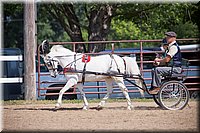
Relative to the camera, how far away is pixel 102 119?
10133 millimetres

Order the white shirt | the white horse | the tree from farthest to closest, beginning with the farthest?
the tree, the white horse, the white shirt

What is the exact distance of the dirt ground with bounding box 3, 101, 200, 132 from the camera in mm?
8977

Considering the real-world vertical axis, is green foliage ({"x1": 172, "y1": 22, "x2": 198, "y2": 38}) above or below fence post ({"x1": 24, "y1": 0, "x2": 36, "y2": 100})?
above

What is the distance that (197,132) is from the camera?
28.3 feet

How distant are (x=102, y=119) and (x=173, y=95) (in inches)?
83.4

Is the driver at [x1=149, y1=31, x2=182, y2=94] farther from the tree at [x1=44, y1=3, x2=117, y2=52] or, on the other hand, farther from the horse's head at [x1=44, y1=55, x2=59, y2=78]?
the tree at [x1=44, y1=3, x2=117, y2=52]

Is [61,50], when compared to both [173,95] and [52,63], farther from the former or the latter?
[173,95]

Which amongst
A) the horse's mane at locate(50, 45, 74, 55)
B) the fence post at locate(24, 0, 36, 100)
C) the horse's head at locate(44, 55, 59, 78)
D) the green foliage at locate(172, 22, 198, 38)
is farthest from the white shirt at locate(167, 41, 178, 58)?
the green foliage at locate(172, 22, 198, 38)

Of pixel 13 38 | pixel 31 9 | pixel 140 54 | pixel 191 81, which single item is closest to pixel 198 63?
pixel 191 81

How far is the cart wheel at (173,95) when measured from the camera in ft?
37.6

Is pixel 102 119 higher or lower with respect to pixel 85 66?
lower

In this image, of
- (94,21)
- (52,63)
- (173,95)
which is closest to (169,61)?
(173,95)

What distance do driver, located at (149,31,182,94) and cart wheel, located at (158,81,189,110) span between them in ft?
0.68

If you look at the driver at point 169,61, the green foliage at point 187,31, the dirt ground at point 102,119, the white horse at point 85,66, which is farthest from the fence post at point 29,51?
the green foliage at point 187,31
